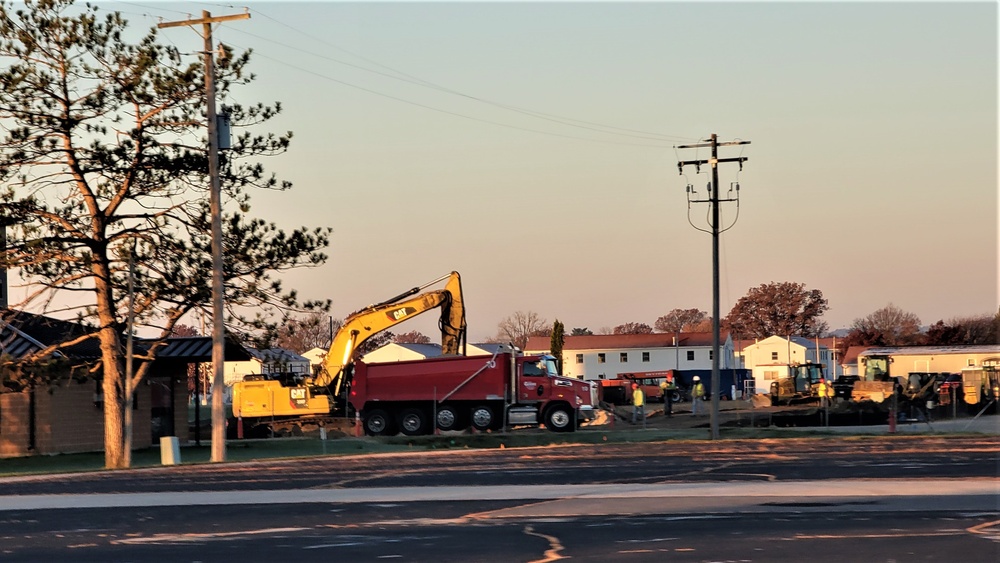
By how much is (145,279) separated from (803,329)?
13869 cm

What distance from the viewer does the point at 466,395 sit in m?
42.6

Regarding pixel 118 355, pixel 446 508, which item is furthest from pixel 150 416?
pixel 446 508

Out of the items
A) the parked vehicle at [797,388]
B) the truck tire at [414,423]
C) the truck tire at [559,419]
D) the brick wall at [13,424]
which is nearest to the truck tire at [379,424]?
the truck tire at [414,423]

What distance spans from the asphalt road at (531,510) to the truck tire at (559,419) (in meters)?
14.6

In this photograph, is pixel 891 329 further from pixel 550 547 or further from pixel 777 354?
pixel 550 547

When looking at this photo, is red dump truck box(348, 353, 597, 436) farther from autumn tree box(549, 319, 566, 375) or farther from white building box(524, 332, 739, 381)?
white building box(524, 332, 739, 381)

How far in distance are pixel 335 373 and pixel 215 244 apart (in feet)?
44.1

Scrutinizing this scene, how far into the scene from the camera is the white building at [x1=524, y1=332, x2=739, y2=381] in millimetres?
131125

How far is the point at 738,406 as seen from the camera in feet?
231

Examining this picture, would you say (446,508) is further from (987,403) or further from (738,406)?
(738,406)

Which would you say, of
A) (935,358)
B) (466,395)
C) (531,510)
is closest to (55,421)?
(466,395)

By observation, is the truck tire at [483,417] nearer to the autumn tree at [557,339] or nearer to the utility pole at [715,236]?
the utility pole at [715,236]

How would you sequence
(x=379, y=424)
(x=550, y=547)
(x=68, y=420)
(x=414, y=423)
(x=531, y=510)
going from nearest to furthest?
(x=550, y=547) < (x=531, y=510) < (x=68, y=420) < (x=414, y=423) < (x=379, y=424)

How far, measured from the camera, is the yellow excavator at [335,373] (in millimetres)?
44219
